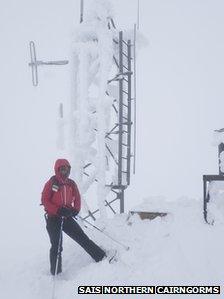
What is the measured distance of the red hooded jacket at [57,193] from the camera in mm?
9391

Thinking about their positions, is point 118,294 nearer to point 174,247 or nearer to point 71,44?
point 174,247

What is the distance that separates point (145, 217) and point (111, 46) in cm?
567

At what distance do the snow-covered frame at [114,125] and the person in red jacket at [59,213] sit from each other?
3.37 meters

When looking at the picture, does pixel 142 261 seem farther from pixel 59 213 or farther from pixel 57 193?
pixel 57 193

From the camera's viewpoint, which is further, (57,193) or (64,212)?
(57,193)

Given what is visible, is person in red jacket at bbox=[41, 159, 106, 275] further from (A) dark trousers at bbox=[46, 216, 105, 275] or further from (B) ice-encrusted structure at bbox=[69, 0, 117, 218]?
(B) ice-encrusted structure at bbox=[69, 0, 117, 218]

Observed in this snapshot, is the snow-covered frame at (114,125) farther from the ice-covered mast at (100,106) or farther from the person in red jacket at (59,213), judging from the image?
the person in red jacket at (59,213)

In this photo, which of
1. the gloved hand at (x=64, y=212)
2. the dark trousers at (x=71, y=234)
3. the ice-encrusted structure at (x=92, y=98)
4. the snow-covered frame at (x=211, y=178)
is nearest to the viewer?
the gloved hand at (x=64, y=212)

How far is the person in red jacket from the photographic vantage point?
941cm

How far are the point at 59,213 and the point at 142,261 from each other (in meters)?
2.04
